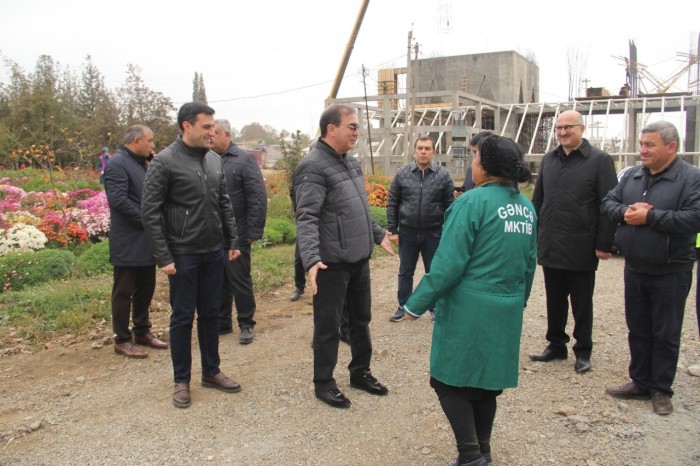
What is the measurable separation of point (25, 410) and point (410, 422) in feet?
8.78

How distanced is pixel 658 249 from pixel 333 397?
2.43 metres

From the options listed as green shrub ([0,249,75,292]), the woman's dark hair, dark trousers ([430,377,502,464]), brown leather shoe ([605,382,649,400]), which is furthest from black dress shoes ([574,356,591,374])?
green shrub ([0,249,75,292])

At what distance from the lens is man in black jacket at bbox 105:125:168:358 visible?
4.73 metres

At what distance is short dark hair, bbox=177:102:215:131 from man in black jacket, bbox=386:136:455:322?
2.56m

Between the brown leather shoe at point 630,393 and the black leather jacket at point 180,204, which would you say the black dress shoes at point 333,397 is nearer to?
the black leather jacket at point 180,204

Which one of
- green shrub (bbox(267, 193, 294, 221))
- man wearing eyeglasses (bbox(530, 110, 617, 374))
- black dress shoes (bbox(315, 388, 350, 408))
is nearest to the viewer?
black dress shoes (bbox(315, 388, 350, 408))

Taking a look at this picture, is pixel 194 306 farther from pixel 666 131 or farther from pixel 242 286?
pixel 666 131

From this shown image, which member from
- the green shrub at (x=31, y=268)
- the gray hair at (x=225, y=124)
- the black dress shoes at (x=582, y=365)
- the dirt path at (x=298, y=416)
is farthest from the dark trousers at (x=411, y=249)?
the green shrub at (x=31, y=268)

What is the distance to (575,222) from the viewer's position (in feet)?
14.3

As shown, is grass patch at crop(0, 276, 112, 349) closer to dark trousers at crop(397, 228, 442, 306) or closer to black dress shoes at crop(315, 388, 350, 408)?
black dress shoes at crop(315, 388, 350, 408)

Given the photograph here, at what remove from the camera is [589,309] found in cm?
448

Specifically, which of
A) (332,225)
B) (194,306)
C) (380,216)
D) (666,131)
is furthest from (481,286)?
(380,216)

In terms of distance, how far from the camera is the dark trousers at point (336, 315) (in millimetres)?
3762

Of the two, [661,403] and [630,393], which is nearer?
[661,403]
